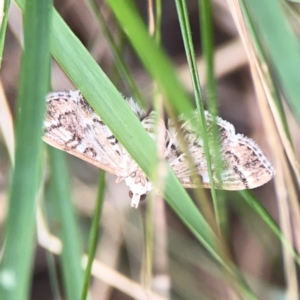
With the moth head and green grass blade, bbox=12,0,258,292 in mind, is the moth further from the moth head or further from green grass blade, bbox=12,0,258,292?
green grass blade, bbox=12,0,258,292

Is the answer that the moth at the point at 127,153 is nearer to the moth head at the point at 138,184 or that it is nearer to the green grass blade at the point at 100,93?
the moth head at the point at 138,184

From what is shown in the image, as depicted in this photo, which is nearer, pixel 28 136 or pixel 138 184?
pixel 28 136

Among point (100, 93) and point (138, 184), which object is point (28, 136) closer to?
point (100, 93)

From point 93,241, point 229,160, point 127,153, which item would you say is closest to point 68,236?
point 93,241

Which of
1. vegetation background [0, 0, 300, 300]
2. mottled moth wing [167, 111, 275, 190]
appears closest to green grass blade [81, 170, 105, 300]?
vegetation background [0, 0, 300, 300]

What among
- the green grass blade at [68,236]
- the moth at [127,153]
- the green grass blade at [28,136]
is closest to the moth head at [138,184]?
the moth at [127,153]

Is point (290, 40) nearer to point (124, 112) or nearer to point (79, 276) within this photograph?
point (124, 112)
